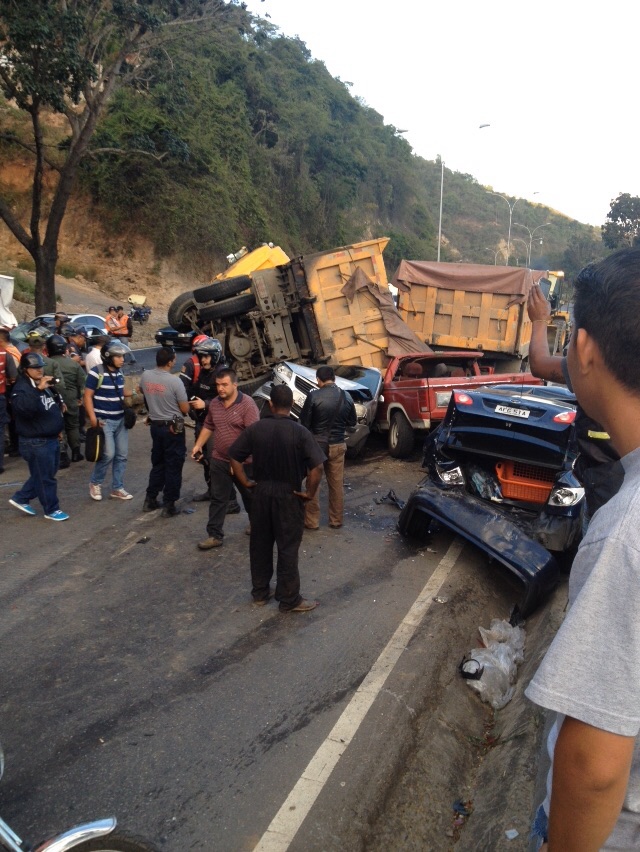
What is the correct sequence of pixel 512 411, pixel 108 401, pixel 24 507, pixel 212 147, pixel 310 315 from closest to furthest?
pixel 512 411 < pixel 24 507 < pixel 108 401 < pixel 310 315 < pixel 212 147

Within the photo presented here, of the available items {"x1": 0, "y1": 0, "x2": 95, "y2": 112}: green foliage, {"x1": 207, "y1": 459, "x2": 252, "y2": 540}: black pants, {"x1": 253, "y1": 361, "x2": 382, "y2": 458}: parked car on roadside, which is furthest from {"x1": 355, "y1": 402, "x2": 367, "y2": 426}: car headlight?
{"x1": 0, "y1": 0, "x2": 95, "y2": 112}: green foliage

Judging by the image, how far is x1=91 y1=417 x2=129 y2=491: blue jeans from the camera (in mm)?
8094

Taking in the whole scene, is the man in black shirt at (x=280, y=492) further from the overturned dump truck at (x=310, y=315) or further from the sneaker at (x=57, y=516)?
the overturned dump truck at (x=310, y=315)

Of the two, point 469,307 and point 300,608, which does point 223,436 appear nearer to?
point 300,608

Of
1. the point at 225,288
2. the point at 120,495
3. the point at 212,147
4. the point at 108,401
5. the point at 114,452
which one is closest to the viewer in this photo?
the point at 108,401

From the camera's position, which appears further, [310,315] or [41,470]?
[310,315]

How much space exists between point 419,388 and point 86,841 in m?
9.03

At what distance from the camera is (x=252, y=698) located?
4.35 m

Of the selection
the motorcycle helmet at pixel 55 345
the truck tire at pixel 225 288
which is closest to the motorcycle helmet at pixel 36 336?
the motorcycle helmet at pixel 55 345

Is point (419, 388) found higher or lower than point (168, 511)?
higher

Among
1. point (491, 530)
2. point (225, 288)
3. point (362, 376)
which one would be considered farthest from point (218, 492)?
point (225, 288)

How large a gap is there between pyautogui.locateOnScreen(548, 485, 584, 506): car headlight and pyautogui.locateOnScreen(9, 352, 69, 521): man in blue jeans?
4897 millimetres

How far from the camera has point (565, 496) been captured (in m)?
6.07

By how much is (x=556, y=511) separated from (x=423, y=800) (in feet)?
10.2
